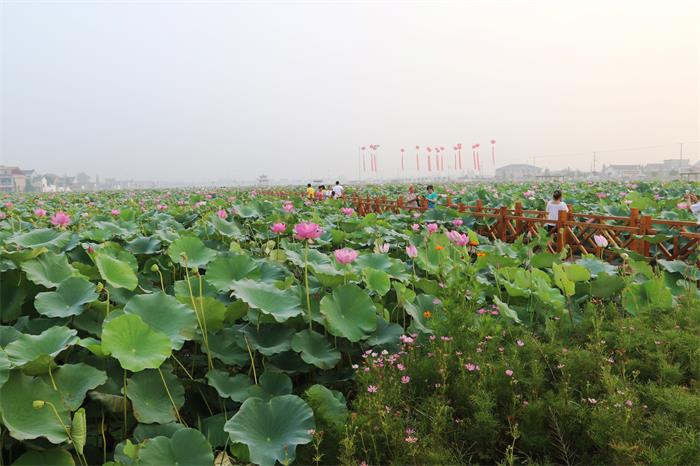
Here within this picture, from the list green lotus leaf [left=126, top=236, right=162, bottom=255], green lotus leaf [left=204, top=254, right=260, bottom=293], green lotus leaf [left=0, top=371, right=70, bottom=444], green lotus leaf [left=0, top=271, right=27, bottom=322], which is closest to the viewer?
green lotus leaf [left=0, top=371, right=70, bottom=444]

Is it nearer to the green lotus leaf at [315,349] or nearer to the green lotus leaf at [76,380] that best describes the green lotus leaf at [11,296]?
the green lotus leaf at [76,380]

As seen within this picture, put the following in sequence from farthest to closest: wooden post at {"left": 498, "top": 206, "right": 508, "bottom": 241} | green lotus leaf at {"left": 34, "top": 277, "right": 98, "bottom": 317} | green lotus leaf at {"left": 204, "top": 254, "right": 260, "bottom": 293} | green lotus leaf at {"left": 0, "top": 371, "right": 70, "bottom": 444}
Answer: wooden post at {"left": 498, "top": 206, "right": 508, "bottom": 241} → green lotus leaf at {"left": 204, "top": 254, "right": 260, "bottom": 293} → green lotus leaf at {"left": 34, "top": 277, "right": 98, "bottom": 317} → green lotus leaf at {"left": 0, "top": 371, "right": 70, "bottom": 444}

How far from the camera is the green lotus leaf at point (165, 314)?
74.5 inches

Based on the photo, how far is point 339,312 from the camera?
86.0 inches

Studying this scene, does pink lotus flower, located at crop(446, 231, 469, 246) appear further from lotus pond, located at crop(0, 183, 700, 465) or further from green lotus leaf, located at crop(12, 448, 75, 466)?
green lotus leaf, located at crop(12, 448, 75, 466)

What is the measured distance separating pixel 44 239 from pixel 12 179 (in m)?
80.6

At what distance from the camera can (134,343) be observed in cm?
164

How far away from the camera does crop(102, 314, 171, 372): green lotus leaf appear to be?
5.07 ft

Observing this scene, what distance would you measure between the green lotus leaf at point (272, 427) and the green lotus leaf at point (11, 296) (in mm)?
1374

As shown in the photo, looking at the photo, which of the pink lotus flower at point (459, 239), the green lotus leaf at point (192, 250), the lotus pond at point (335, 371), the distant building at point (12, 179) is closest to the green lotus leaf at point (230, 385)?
the lotus pond at point (335, 371)

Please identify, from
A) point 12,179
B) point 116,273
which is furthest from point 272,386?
point 12,179

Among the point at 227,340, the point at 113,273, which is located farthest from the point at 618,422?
the point at 113,273

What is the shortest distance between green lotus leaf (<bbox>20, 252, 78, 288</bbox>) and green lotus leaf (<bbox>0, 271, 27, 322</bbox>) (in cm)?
10

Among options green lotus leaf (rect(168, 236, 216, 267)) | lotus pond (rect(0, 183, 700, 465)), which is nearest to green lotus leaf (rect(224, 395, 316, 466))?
lotus pond (rect(0, 183, 700, 465))
